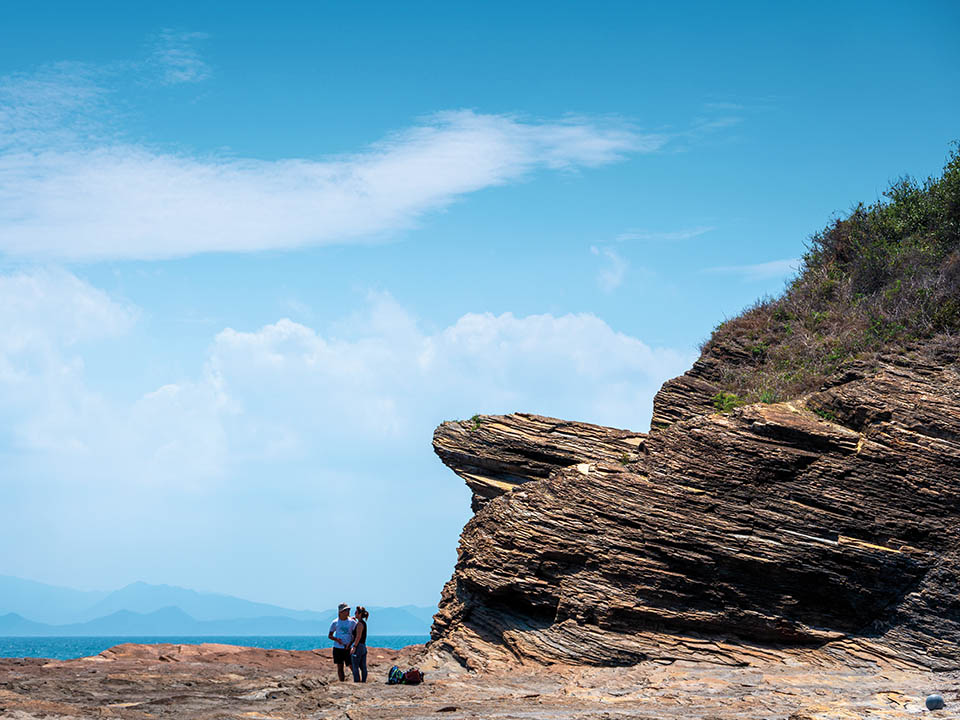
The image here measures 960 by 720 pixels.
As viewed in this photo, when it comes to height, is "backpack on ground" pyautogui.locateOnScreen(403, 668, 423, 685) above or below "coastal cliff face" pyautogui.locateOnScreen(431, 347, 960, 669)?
below

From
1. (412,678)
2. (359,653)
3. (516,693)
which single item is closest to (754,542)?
(516,693)

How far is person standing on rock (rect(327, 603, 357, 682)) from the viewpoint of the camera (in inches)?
717

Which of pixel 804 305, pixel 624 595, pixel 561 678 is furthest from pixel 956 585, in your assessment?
pixel 804 305

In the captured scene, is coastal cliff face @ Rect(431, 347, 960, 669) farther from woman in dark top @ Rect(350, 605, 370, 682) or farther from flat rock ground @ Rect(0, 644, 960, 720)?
woman in dark top @ Rect(350, 605, 370, 682)

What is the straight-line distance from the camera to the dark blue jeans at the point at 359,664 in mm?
18078

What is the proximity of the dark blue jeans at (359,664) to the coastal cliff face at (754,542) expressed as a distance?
2187 mm

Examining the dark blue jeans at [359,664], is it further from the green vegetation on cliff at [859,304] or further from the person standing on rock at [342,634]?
the green vegetation on cliff at [859,304]

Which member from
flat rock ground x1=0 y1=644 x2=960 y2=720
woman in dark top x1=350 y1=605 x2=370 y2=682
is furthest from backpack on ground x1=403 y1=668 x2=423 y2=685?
woman in dark top x1=350 y1=605 x2=370 y2=682

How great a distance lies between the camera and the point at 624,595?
1761 cm

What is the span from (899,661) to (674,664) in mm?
4042

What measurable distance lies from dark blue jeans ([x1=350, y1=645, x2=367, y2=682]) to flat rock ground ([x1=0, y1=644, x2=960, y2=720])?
27 centimetres

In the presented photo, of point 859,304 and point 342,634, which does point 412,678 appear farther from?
point 859,304

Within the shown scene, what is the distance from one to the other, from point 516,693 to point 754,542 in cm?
560

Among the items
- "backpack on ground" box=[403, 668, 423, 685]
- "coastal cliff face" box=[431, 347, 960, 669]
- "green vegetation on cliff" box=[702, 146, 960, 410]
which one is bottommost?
"backpack on ground" box=[403, 668, 423, 685]
